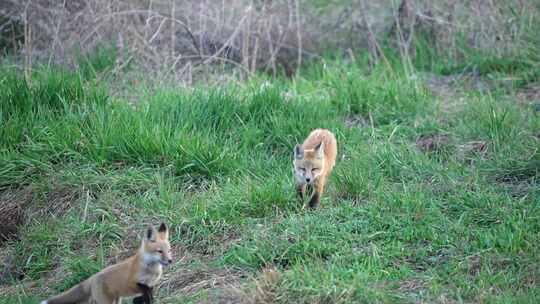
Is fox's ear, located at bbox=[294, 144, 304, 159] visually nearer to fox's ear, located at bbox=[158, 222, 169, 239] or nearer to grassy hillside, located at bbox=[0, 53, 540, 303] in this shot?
grassy hillside, located at bbox=[0, 53, 540, 303]

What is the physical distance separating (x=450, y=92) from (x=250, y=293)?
5.48 metres

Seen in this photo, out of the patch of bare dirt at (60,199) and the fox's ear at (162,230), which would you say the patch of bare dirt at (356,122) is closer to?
the patch of bare dirt at (60,199)

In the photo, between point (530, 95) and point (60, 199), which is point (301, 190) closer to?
point (60, 199)

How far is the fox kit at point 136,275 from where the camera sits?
20.1 ft

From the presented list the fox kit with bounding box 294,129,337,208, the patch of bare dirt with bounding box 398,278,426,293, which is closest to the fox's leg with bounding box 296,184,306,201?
the fox kit with bounding box 294,129,337,208

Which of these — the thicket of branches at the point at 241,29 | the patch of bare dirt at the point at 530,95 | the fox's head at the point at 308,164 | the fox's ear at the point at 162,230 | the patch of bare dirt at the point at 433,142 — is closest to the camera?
the fox's ear at the point at 162,230

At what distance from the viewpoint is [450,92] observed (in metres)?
10.4

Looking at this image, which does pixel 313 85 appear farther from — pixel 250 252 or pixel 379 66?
pixel 250 252

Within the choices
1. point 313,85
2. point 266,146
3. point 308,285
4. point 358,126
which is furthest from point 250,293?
point 313,85

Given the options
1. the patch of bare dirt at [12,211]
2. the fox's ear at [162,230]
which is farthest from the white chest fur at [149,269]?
the patch of bare dirt at [12,211]

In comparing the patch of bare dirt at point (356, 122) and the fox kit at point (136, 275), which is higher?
the patch of bare dirt at point (356, 122)

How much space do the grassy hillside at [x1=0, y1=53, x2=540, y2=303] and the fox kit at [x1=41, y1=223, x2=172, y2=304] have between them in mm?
414

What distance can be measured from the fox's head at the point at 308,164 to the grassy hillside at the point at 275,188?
27cm

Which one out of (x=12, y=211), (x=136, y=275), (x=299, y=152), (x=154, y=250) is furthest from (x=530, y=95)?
(x=12, y=211)
